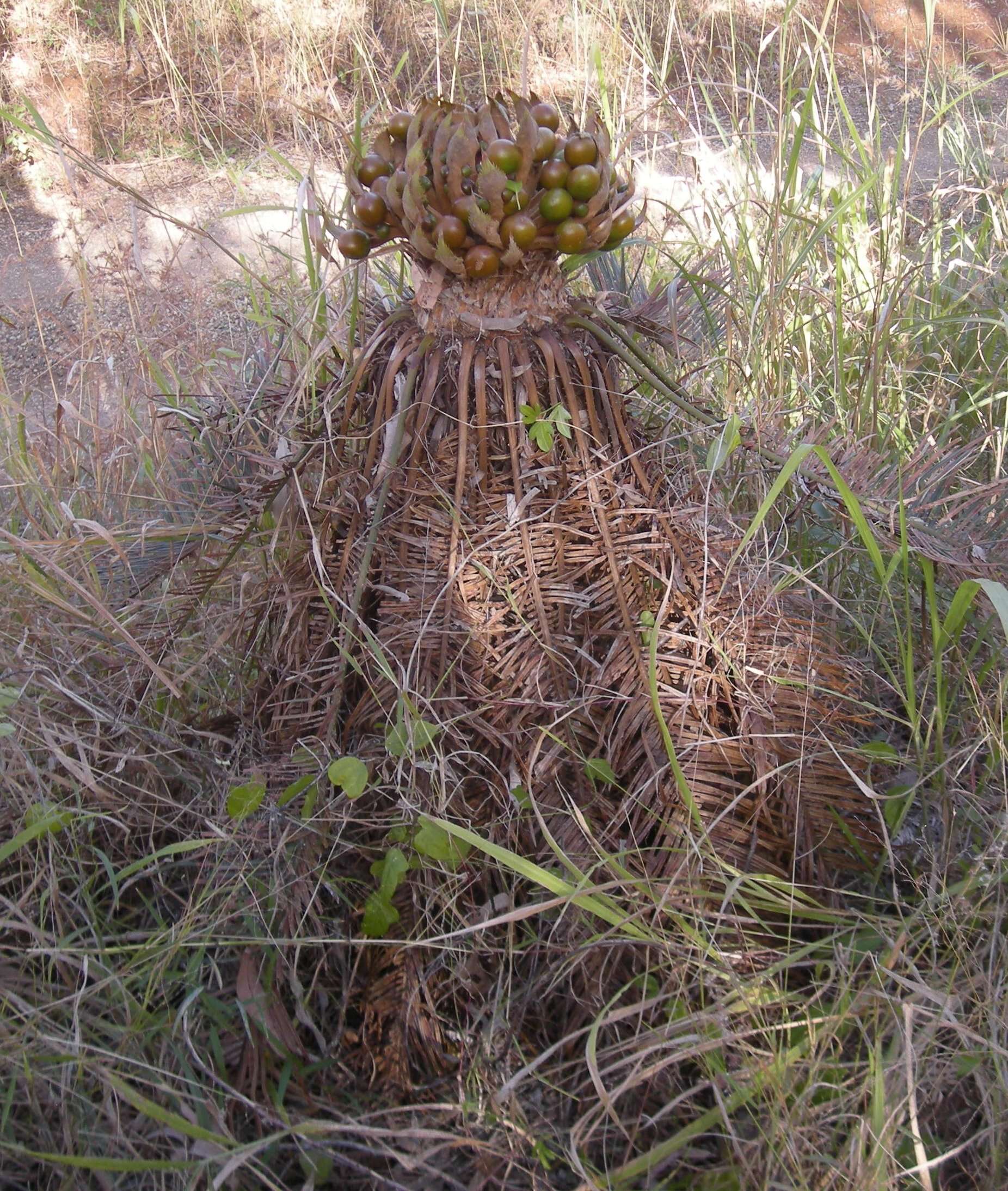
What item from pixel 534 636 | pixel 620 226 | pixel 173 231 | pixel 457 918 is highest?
pixel 620 226

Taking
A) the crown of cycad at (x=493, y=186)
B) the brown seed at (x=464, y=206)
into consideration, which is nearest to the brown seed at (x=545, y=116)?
the crown of cycad at (x=493, y=186)

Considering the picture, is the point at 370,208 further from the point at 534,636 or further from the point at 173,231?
the point at 173,231

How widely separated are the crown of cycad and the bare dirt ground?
0.77 metres

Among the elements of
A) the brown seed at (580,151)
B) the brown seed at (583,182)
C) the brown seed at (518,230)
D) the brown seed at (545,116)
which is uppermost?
the brown seed at (545,116)

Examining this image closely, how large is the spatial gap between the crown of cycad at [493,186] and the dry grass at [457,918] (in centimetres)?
15

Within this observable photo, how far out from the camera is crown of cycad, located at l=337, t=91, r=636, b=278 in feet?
2.75

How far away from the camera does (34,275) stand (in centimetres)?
446

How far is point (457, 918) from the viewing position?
104 centimetres

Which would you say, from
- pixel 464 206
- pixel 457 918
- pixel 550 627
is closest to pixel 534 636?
pixel 550 627

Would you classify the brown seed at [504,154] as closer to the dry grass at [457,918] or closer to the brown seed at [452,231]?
the brown seed at [452,231]

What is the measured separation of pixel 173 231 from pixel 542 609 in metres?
3.91

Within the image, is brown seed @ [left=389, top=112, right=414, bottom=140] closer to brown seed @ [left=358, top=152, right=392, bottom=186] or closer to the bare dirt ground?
brown seed @ [left=358, top=152, right=392, bottom=186]

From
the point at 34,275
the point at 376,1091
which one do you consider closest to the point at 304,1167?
the point at 376,1091

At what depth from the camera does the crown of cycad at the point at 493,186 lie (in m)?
0.84
